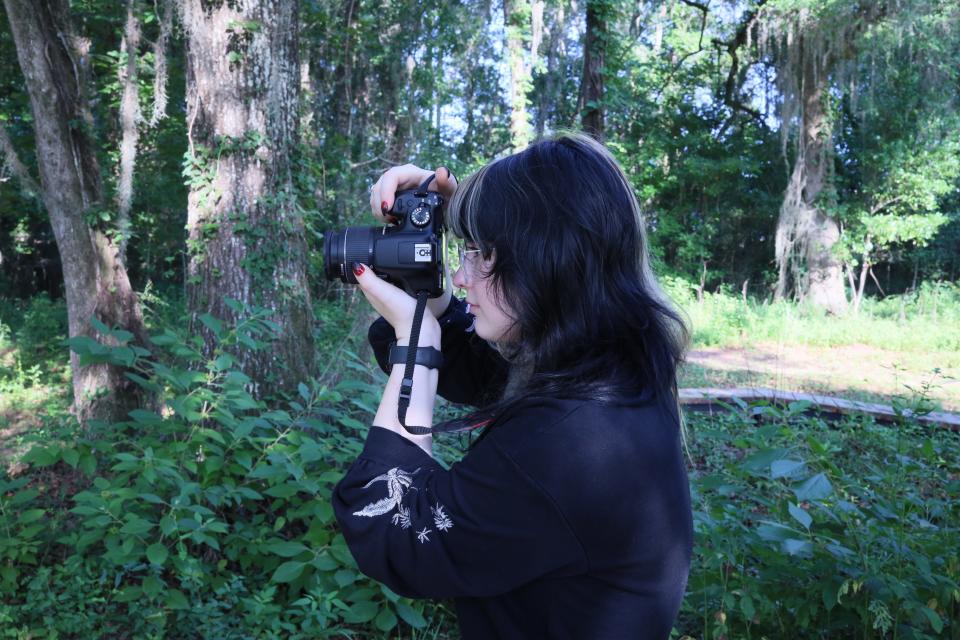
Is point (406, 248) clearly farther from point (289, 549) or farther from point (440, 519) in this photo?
point (289, 549)

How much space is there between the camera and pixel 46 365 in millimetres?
10805

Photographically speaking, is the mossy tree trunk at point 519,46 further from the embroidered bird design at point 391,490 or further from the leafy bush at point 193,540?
the embroidered bird design at point 391,490

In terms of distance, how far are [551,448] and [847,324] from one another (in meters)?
13.3

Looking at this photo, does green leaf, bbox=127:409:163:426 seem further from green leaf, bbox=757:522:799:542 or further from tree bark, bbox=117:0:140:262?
tree bark, bbox=117:0:140:262

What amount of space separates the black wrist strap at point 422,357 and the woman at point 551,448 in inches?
0.7

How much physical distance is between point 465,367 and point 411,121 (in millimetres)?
14119

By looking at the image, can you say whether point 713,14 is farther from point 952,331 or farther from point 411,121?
point 952,331

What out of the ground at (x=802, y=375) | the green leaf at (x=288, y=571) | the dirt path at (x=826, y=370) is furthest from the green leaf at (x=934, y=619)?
the dirt path at (x=826, y=370)

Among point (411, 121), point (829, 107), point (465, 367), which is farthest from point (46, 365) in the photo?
point (829, 107)

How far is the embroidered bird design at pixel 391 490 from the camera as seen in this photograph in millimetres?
1115

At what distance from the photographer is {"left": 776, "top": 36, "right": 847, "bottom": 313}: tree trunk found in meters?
15.4

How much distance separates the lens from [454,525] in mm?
1059

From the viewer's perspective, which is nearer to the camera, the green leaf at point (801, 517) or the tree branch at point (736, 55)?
the green leaf at point (801, 517)

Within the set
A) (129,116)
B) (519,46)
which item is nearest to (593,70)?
(519,46)
